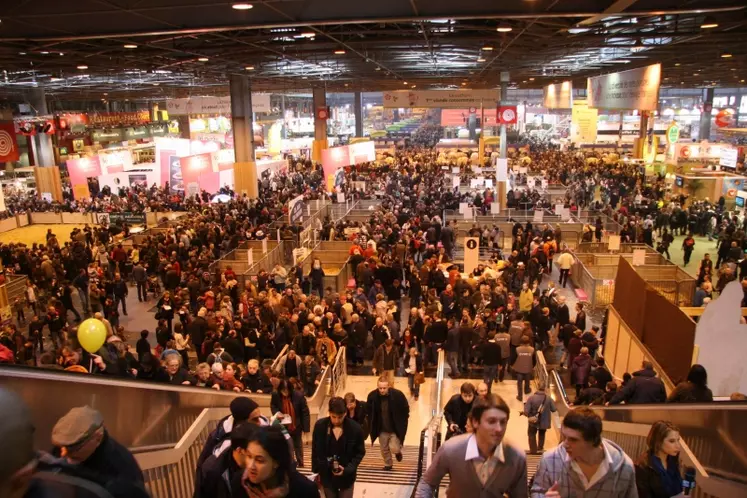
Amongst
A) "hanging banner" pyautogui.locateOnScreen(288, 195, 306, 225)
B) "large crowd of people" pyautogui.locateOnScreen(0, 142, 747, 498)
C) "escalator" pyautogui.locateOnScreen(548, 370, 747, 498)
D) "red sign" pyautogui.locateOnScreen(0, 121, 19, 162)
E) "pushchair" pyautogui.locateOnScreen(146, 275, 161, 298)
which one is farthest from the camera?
"red sign" pyautogui.locateOnScreen(0, 121, 19, 162)

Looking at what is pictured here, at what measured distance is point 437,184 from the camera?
103 feet

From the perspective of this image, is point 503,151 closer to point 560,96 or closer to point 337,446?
point 560,96

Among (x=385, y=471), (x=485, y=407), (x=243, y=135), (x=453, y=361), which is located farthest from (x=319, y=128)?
(x=485, y=407)

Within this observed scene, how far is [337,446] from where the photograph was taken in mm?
4797

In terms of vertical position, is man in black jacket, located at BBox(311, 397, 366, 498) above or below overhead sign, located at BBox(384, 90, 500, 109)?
below

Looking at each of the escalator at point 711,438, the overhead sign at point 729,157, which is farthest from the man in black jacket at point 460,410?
the overhead sign at point 729,157

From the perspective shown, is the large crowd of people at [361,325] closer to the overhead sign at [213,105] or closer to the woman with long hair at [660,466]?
the woman with long hair at [660,466]

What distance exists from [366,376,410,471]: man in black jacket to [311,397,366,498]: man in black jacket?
1.45 meters

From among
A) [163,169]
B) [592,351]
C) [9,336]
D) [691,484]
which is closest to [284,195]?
[163,169]

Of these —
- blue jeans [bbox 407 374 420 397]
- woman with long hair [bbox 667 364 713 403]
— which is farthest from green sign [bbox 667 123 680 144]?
woman with long hair [bbox 667 364 713 403]

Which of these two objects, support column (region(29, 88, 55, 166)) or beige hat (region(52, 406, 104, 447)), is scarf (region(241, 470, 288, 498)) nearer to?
beige hat (region(52, 406, 104, 447))

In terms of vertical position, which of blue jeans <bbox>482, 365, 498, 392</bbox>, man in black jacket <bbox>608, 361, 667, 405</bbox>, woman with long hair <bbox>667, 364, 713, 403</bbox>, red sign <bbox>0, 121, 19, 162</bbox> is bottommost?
blue jeans <bbox>482, 365, 498, 392</bbox>

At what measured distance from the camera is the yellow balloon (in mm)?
8859

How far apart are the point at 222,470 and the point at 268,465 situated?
89 centimetres
